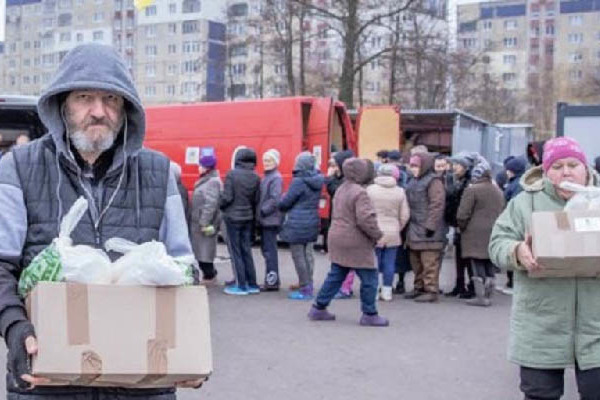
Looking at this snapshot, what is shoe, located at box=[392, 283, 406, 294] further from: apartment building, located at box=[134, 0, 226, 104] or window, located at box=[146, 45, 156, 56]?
window, located at box=[146, 45, 156, 56]

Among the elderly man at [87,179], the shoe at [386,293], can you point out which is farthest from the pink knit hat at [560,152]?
the shoe at [386,293]

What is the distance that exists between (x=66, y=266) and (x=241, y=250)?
8211mm

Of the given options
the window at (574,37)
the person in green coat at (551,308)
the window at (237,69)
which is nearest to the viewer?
the person in green coat at (551,308)

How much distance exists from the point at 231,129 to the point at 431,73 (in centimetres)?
1702

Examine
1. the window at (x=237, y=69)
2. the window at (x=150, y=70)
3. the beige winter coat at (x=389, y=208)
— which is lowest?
the beige winter coat at (x=389, y=208)

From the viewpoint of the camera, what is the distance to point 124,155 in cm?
278

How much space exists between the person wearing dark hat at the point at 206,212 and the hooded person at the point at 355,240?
7.76 feet

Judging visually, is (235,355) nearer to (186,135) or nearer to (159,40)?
(186,135)

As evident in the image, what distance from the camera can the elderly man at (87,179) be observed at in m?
2.63

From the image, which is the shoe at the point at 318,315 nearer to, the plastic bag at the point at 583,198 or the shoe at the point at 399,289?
the shoe at the point at 399,289

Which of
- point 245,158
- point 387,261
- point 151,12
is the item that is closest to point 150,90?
point 151,12

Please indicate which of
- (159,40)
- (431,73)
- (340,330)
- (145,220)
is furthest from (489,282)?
(159,40)

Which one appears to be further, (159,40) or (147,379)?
(159,40)

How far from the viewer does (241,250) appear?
34.9 ft
